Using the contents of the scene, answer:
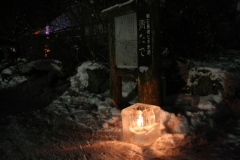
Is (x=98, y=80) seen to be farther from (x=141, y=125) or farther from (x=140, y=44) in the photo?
(x=141, y=125)

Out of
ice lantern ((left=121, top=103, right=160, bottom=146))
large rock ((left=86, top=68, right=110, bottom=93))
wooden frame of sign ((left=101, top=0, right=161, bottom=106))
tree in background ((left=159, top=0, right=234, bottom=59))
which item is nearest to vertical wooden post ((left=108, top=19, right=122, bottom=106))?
wooden frame of sign ((left=101, top=0, right=161, bottom=106))

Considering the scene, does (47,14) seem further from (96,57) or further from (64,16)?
(96,57)

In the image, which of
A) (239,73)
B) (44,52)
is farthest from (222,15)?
(44,52)

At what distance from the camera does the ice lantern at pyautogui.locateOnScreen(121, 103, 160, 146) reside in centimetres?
399

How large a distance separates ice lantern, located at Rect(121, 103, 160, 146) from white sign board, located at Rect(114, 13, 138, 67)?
156 cm

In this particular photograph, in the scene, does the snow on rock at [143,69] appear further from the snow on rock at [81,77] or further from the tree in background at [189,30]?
the snow on rock at [81,77]

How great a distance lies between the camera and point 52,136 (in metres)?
4.66

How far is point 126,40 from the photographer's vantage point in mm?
5473

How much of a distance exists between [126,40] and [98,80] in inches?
111

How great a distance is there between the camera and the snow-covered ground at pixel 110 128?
3.80 m

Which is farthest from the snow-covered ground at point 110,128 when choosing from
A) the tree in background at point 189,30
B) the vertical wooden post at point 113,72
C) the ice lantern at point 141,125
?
the tree in background at point 189,30

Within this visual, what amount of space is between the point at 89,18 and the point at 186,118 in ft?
22.3

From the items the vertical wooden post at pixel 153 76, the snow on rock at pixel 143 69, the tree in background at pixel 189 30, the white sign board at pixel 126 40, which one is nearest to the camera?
the vertical wooden post at pixel 153 76

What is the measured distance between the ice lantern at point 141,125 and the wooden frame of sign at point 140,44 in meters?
0.97
